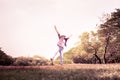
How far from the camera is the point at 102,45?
72312 millimetres

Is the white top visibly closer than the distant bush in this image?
Yes

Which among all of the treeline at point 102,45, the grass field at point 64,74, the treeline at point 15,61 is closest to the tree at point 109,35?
the treeline at point 102,45

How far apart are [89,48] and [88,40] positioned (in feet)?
7.94

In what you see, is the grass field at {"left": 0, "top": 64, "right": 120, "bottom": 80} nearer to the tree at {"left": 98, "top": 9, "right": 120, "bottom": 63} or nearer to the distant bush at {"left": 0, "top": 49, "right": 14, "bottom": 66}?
the distant bush at {"left": 0, "top": 49, "right": 14, "bottom": 66}

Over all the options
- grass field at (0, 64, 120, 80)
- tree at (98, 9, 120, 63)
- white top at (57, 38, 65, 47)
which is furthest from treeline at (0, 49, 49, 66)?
tree at (98, 9, 120, 63)

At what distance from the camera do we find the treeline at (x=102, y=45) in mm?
55691

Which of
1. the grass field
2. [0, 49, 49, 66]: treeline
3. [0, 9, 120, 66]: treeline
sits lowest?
the grass field

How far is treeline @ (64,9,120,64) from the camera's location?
55.7 meters

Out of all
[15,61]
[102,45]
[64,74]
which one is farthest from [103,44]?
[64,74]

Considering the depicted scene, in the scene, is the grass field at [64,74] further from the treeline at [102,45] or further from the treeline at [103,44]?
the treeline at [102,45]

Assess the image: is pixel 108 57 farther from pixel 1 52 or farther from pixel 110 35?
pixel 1 52

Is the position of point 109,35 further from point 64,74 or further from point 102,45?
point 64,74

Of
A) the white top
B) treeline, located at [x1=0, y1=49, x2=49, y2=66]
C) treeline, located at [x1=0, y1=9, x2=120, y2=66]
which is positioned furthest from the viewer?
treeline, located at [x1=0, y1=9, x2=120, y2=66]

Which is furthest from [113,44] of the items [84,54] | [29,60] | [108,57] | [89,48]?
[29,60]
